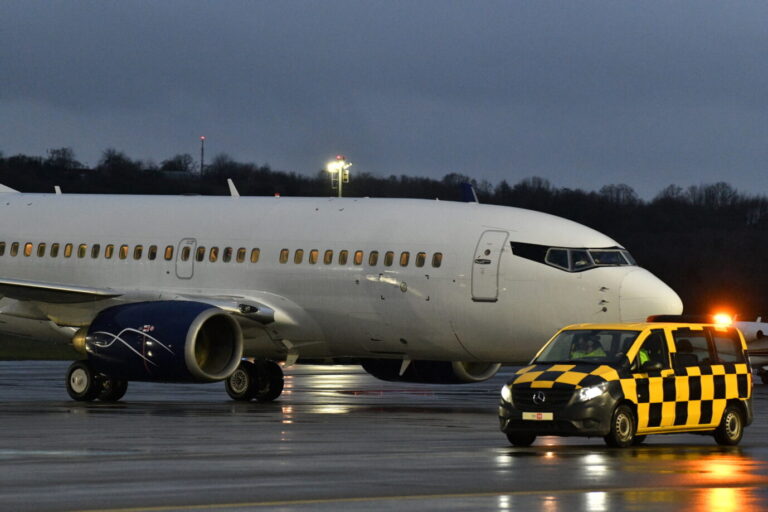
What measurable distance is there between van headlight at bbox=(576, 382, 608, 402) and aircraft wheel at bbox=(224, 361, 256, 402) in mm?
13696

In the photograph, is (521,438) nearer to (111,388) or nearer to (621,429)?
(621,429)

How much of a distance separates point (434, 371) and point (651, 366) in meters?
12.5

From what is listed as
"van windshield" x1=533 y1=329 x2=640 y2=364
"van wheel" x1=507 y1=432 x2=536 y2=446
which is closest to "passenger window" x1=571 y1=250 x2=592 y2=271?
"van windshield" x1=533 y1=329 x2=640 y2=364

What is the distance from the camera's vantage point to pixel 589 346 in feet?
76.1

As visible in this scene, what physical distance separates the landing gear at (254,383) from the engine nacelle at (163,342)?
1.93 m

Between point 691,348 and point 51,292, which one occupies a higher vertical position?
point 51,292

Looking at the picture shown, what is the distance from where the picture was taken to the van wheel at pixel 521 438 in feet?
72.5

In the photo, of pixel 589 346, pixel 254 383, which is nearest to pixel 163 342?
pixel 254 383

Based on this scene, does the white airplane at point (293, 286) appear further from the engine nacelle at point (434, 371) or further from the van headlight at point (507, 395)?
the van headlight at point (507, 395)

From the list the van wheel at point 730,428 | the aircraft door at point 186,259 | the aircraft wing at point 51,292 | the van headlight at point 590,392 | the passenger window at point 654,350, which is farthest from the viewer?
the aircraft door at point 186,259

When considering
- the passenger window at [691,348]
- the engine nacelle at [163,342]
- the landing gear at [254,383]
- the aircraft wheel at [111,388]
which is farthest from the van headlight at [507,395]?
the aircraft wheel at [111,388]

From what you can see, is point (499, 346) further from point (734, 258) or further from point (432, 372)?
point (734, 258)

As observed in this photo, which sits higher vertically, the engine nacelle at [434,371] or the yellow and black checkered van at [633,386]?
the yellow and black checkered van at [633,386]

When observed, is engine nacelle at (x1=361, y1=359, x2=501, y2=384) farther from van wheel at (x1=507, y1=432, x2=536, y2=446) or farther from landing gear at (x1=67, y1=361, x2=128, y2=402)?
van wheel at (x1=507, y1=432, x2=536, y2=446)
